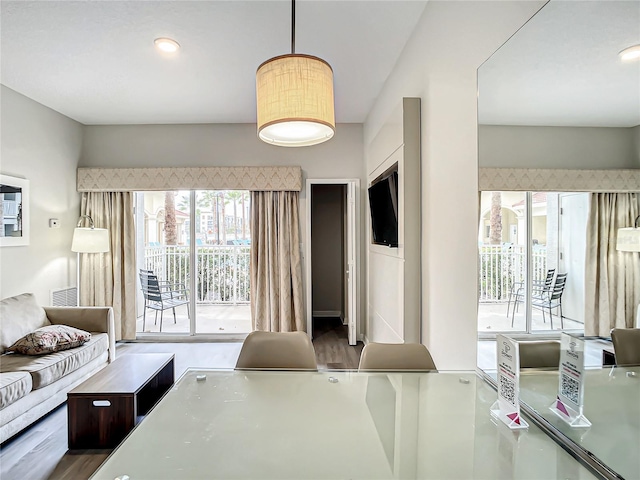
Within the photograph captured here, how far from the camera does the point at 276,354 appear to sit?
1870 millimetres

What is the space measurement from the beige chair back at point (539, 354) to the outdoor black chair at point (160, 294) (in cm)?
442

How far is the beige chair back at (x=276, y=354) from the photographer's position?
1850mm

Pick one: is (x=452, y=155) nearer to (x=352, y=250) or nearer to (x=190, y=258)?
(x=352, y=250)

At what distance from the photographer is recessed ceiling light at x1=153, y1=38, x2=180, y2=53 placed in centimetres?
270

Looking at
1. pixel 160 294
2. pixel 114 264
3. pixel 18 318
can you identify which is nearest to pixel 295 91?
pixel 18 318

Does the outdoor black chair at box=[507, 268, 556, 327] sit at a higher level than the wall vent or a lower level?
higher

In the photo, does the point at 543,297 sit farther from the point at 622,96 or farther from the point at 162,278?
the point at 162,278

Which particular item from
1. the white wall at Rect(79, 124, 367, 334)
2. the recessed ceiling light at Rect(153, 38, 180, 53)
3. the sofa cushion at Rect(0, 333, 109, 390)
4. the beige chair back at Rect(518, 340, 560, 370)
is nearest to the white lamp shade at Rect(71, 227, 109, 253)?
the white wall at Rect(79, 124, 367, 334)

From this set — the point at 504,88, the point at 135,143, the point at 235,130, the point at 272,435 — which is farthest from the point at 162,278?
the point at 504,88

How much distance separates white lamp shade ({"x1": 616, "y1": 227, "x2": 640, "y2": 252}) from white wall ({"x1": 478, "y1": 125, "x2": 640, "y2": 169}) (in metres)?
0.17

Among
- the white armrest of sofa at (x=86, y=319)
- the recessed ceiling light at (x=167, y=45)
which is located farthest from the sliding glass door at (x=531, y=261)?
the white armrest of sofa at (x=86, y=319)

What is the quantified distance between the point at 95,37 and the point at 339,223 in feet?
14.0

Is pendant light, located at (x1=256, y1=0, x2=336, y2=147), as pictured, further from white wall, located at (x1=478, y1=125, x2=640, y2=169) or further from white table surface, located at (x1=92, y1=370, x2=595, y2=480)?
white table surface, located at (x1=92, y1=370, x2=595, y2=480)

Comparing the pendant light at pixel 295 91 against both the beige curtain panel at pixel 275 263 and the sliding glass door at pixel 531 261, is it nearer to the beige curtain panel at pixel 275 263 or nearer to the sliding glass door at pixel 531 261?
the sliding glass door at pixel 531 261
